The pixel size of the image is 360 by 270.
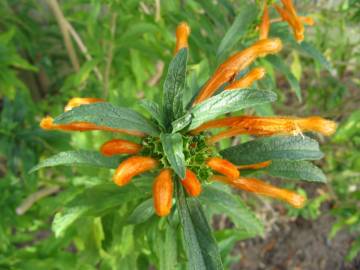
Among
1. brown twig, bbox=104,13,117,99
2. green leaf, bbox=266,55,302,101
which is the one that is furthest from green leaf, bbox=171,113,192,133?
brown twig, bbox=104,13,117,99

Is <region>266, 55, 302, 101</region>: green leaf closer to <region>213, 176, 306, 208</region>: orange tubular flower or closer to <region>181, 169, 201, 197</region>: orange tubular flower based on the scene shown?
<region>213, 176, 306, 208</region>: orange tubular flower

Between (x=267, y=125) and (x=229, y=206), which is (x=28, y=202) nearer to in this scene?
(x=229, y=206)

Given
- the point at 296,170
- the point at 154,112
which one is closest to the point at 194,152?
the point at 154,112

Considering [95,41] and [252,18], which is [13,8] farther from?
[252,18]

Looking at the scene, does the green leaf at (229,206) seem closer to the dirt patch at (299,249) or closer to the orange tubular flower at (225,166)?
the orange tubular flower at (225,166)

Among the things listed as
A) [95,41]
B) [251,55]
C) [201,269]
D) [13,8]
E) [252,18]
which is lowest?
[201,269]

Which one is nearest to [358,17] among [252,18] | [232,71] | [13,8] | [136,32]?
[252,18]
